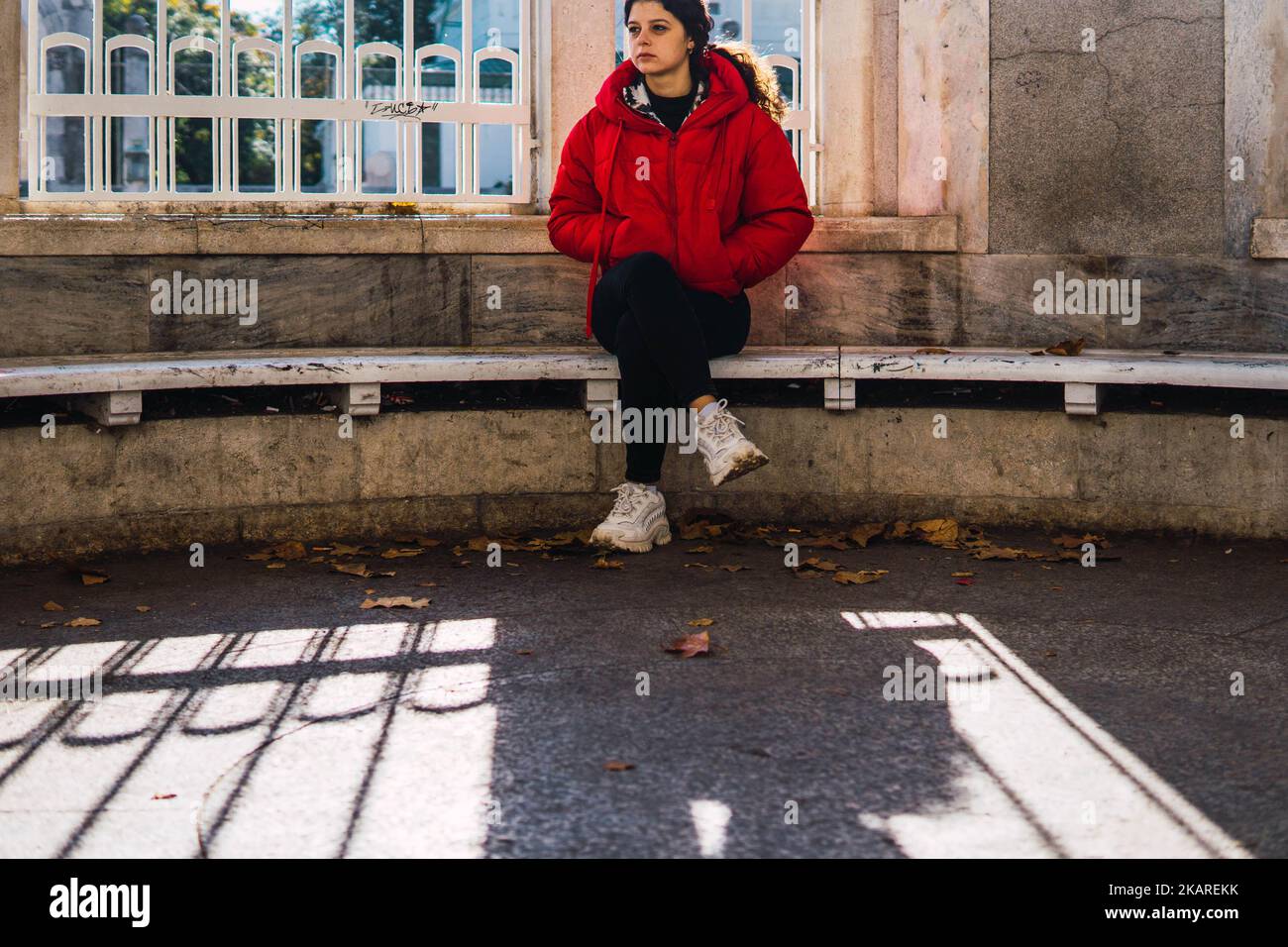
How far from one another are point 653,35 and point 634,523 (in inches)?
72.6

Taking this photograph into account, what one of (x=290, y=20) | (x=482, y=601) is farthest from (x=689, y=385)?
(x=290, y=20)

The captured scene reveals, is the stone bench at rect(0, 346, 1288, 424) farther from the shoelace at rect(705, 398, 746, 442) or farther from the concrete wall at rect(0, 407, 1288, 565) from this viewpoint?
the shoelace at rect(705, 398, 746, 442)

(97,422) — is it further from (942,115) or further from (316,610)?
(942,115)

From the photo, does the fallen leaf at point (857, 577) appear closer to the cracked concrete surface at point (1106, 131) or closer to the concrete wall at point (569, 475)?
the concrete wall at point (569, 475)

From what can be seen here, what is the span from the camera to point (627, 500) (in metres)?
5.16

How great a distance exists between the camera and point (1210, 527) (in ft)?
17.5

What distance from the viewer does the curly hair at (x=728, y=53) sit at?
5395 mm

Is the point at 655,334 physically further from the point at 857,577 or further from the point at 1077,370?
the point at 1077,370

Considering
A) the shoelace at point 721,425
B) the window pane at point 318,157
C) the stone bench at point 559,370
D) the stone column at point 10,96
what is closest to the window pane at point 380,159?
the window pane at point 318,157

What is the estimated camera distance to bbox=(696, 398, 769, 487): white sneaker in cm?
474

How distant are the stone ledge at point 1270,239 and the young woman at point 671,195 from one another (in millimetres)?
1937

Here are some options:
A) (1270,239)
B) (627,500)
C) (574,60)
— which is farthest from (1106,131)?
(627,500)

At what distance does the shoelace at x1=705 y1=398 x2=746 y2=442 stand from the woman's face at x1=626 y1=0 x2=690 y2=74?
1428mm
